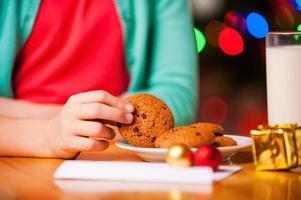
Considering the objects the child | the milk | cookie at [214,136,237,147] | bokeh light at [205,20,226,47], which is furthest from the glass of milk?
bokeh light at [205,20,226,47]

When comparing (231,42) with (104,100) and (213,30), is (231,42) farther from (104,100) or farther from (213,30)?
(104,100)

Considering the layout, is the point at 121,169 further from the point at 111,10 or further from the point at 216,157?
the point at 111,10

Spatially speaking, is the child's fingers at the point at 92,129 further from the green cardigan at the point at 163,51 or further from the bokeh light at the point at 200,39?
the bokeh light at the point at 200,39

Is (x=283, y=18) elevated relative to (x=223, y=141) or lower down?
elevated

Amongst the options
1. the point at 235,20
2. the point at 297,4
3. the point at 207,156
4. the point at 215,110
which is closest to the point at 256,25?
the point at 235,20

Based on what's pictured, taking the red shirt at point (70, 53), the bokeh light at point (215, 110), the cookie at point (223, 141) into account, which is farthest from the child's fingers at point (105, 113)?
the bokeh light at point (215, 110)

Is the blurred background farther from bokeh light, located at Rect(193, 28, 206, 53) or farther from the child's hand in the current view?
the child's hand
